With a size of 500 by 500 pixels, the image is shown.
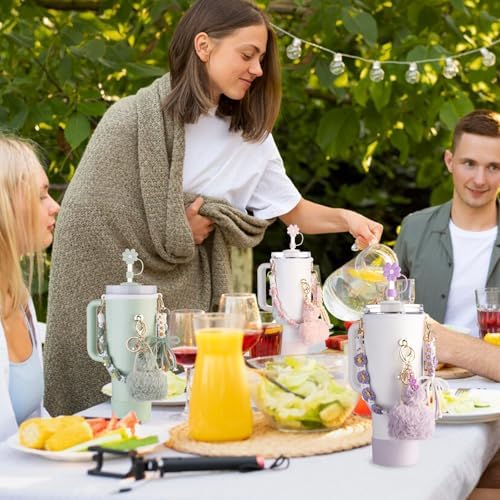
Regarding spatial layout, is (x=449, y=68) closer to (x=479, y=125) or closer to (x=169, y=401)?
(x=479, y=125)

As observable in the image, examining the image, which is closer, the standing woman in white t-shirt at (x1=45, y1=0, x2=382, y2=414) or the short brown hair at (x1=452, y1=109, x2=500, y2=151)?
the standing woman in white t-shirt at (x1=45, y1=0, x2=382, y2=414)

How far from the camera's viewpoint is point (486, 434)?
1.63 meters

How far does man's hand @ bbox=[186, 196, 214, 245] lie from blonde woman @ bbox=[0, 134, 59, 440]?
58cm

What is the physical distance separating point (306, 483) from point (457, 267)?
192cm

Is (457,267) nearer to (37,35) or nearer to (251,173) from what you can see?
(251,173)

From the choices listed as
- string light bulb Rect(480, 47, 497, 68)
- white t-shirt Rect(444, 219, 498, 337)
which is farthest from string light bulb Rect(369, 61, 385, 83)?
white t-shirt Rect(444, 219, 498, 337)

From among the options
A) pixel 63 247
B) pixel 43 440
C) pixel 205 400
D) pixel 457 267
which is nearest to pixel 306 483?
pixel 205 400

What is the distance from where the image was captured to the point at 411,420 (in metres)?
1.36

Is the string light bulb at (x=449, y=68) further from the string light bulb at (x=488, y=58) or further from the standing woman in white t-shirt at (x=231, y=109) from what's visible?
the standing woman in white t-shirt at (x=231, y=109)

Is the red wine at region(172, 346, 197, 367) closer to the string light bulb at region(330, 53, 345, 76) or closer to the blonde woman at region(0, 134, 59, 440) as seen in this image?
the blonde woman at region(0, 134, 59, 440)

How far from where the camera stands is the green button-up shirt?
3076 mm

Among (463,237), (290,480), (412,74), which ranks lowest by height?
(290,480)

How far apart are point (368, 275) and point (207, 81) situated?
2.24 feet

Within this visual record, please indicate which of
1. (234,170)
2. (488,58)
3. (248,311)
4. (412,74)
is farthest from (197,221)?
(488,58)
